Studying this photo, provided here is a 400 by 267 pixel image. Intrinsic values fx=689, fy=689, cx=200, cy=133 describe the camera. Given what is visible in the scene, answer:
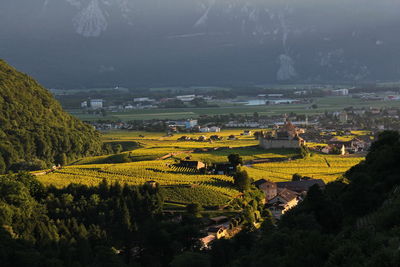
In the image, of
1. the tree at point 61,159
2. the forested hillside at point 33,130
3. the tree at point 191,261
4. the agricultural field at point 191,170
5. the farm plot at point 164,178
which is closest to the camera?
the tree at point 191,261

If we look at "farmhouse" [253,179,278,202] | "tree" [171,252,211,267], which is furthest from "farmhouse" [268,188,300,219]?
"tree" [171,252,211,267]

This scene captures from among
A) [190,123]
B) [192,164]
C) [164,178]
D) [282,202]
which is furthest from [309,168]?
[190,123]

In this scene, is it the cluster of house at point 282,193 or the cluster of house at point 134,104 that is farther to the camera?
the cluster of house at point 134,104

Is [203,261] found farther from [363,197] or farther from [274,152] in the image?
[274,152]

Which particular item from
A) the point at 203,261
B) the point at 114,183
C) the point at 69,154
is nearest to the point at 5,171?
the point at 69,154

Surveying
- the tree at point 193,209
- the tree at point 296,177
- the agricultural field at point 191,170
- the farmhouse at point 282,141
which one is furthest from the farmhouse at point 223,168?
the farmhouse at point 282,141

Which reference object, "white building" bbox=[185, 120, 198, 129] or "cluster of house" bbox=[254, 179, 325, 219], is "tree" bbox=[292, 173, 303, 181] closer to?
"cluster of house" bbox=[254, 179, 325, 219]

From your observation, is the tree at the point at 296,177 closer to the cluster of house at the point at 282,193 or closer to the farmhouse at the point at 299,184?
the cluster of house at the point at 282,193
